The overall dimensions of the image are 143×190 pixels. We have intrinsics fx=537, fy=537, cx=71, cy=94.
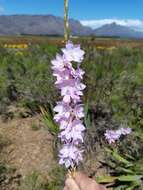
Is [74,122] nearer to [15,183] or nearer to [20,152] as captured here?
[15,183]

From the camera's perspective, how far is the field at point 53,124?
6.31 meters

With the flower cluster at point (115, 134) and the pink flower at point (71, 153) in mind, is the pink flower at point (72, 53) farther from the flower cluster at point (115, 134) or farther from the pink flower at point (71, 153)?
the flower cluster at point (115, 134)

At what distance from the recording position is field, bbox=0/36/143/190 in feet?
20.7

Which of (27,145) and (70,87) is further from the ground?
(70,87)

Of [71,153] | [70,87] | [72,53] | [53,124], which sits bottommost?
[53,124]

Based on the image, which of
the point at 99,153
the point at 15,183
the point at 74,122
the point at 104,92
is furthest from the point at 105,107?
the point at 74,122

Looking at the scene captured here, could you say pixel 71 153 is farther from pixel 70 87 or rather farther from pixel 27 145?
pixel 27 145

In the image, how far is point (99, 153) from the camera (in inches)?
282

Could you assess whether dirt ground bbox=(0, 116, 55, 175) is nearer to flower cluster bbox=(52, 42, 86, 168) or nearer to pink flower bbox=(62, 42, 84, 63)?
flower cluster bbox=(52, 42, 86, 168)

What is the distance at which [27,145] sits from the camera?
772 cm

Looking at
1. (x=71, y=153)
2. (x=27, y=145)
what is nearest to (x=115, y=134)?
(x=27, y=145)

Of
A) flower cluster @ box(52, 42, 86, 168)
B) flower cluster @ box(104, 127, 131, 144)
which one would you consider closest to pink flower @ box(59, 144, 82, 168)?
flower cluster @ box(52, 42, 86, 168)

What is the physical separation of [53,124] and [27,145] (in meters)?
0.70

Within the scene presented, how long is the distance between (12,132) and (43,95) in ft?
2.49
